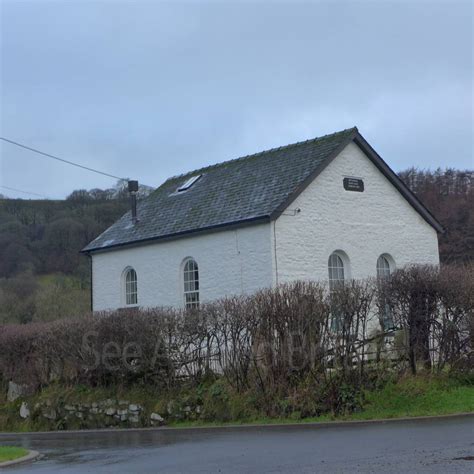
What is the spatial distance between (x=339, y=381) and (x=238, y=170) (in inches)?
491

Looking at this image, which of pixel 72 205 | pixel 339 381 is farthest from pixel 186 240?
pixel 72 205

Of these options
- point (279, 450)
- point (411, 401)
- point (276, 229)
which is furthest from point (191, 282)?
point (279, 450)

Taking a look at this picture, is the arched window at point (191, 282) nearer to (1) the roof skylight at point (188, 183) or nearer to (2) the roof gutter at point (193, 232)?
(2) the roof gutter at point (193, 232)

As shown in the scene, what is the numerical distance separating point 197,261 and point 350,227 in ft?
17.4

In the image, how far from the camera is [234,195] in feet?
85.0

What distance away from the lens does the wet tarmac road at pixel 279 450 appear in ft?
33.9

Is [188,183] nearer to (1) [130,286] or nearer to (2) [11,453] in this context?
(1) [130,286]

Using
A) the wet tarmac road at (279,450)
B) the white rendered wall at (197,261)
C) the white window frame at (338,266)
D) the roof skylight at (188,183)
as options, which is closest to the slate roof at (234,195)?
the roof skylight at (188,183)

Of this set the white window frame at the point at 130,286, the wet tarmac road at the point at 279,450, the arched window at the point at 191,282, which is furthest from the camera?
the white window frame at the point at 130,286

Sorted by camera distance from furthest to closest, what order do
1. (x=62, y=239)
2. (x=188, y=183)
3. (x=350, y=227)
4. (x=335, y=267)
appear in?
1. (x=62, y=239)
2. (x=188, y=183)
3. (x=350, y=227)
4. (x=335, y=267)

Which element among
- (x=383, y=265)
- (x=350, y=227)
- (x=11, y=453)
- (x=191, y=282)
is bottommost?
(x=11, y=453)

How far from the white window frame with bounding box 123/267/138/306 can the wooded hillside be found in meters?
21.0

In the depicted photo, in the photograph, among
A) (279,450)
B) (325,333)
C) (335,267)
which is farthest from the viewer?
(335,267)

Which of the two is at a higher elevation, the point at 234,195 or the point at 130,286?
the point at 234,195
